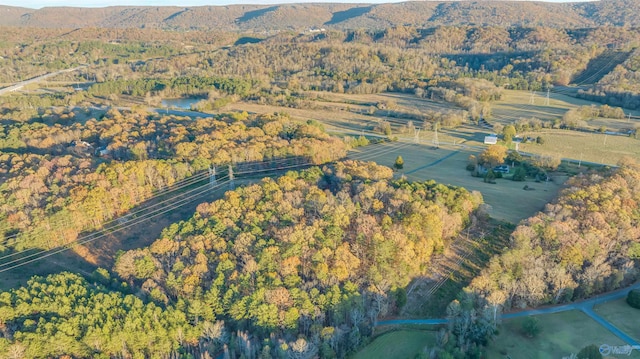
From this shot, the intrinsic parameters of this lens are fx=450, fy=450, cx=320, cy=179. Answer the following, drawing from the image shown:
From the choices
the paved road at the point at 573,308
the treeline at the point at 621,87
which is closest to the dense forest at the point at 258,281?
the paved road at the point at 573,308

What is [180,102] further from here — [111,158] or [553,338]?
[553,338]

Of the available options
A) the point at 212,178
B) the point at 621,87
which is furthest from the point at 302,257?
the point at 621,87

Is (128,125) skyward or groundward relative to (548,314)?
skyward

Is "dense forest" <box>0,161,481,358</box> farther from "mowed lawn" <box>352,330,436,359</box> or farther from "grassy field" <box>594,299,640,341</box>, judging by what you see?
"grassy field" <box>594,299,640,341</box>

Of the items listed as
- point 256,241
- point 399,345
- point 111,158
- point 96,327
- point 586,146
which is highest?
point 111,158

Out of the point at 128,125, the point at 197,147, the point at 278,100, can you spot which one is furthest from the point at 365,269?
the point at 278,100

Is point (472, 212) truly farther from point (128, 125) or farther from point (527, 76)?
point (527, 76)

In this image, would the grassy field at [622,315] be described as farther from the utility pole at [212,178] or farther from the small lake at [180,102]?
the small lake at [180,102]
